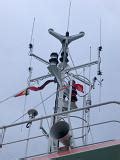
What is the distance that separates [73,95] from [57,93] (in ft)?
2.77

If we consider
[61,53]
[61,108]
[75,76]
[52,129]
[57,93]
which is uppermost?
[61,53]

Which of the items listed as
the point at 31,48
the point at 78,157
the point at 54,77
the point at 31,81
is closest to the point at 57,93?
the point at 54,77

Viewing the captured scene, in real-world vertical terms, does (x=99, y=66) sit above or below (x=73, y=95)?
above

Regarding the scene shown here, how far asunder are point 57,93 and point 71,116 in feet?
5.45

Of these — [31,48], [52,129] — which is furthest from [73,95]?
[52,129]

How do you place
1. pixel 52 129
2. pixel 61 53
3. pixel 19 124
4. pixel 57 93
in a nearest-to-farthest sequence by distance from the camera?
pixel 52 129 < pixel 19 124 < pixel 57 93 < pixel 61 53

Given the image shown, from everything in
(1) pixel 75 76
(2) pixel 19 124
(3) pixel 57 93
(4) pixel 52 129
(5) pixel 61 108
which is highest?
(1) pixel 75 76

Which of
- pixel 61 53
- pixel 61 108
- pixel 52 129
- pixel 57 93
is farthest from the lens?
pixel 61 53

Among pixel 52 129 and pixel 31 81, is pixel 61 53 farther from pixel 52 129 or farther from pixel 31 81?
pixel 52 129

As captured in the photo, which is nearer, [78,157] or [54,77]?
[78,157]

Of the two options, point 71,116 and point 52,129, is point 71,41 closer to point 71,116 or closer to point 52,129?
point 71,116

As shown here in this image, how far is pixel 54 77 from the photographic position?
Answer: 11445 mm

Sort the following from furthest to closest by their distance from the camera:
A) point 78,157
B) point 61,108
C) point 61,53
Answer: point 61,53 < point 61,108 < point 78,157

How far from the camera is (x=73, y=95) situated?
39.0ft
